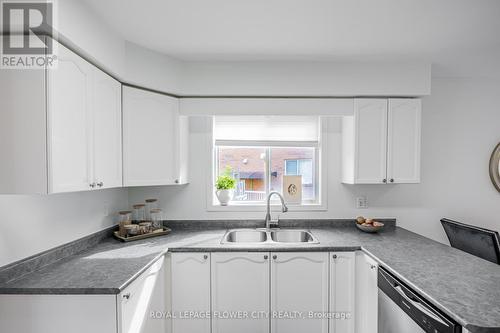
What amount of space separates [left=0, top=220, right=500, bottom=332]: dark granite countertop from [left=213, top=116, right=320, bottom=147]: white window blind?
0.89 meters

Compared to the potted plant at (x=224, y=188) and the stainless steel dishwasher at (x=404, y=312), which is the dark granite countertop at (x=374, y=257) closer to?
the stainless steel dishwasher at (x=404, y=312)

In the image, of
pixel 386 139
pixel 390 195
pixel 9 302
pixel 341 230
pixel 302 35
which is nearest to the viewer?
pixel 9 302

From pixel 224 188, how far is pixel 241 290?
3.03 ft

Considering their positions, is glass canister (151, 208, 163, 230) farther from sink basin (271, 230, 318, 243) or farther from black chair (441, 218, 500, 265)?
black chair (441, 218, 500, 265)

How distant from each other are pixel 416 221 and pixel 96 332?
8.99 feet

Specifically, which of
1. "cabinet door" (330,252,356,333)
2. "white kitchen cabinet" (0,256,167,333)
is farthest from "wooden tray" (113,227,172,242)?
"cabinet door" (330,252,356,333)

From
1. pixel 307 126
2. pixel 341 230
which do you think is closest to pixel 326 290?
pixel 341 230

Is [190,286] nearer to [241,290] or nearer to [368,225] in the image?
[241,290]

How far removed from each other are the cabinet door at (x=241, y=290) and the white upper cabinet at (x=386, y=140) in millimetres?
1132

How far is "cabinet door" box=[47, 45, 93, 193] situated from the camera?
1235 mm

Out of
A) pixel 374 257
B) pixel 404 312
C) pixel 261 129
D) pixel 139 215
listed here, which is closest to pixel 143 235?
pixel 139 215

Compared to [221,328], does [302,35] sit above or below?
above

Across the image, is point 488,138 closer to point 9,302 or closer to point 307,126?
point 307,126

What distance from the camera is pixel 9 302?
1257mm
